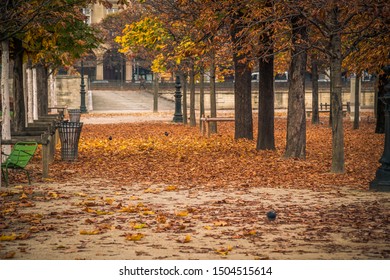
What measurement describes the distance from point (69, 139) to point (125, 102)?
51.1m

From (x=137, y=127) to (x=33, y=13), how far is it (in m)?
23.0

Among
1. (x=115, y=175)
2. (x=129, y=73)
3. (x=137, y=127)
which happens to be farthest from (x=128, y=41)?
(x=129, y=73)

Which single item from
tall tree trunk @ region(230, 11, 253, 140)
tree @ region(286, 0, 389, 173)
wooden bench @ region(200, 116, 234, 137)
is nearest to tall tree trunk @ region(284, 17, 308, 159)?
tree @ region(286, 0, 389, 173)

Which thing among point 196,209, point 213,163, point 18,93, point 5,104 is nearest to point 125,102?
point 18,93

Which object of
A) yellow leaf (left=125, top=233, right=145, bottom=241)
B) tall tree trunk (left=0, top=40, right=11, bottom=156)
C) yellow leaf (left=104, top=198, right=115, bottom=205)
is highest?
tall tree trunk (left=0, top=40, right=11, bottom=156)

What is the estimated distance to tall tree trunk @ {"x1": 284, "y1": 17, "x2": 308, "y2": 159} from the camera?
65.9 feet

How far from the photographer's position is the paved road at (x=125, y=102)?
6584 centimetres

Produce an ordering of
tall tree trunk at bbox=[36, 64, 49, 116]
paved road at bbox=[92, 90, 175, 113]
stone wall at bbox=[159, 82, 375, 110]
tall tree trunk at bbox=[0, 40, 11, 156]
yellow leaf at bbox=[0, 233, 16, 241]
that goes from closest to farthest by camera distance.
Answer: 1. yellow leaf at bbox=[0, 233, 16, 241]
2. tall tree trunk at bbox=[0, 40, 11, 156]
3. tall tree trunk at bbox=[36, 64, 49, 116]
4. paved road at bbox=[92, 90, 175, 113]
5. stone wall at bbox=[159, 82, 375, 110]

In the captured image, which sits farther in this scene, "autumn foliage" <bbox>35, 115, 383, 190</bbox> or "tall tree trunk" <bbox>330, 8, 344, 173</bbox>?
"tall tree trunk" <bbox>330, 8, 344, 173</bbox>

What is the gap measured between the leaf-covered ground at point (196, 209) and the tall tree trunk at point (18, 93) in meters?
1.28

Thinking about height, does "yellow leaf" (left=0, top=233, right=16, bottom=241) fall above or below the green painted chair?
below

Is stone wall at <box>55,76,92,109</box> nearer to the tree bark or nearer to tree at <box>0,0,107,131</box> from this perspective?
tree at <box>0,0,107,131</box>

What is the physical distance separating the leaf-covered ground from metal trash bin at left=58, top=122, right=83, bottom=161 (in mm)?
389

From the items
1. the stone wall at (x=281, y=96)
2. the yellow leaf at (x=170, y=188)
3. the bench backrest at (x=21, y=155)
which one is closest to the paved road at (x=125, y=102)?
the stone wall at (x=281, y=96)
